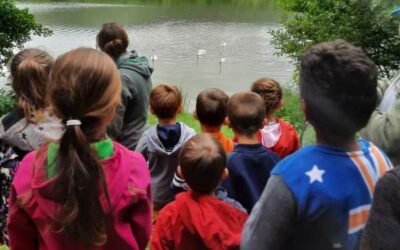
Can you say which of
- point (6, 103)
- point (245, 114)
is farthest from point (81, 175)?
point (6, 103)

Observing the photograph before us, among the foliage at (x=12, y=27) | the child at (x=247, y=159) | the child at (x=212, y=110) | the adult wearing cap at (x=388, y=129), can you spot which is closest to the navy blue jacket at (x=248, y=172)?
the child at (x=247, y=159)

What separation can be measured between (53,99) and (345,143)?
0.85 m

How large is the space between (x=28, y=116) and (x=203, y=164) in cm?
73

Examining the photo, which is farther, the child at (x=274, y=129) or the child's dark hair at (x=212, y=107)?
the child at (x=274, y=129)

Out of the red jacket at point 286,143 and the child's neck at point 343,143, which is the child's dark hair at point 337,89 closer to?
the child's neck at point 343,143

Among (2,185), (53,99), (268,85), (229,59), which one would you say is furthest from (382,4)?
(229,59)

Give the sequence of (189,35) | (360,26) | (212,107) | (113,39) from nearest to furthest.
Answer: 1. (212,107)
2. (113,39)
3. (360,26)
4. (189,35)

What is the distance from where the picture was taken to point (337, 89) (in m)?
1.64

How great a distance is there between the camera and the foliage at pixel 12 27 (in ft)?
27.6

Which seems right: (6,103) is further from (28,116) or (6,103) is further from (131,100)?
(28,116)

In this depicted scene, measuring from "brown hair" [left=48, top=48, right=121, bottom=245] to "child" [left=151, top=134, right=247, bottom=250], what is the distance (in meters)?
0.60

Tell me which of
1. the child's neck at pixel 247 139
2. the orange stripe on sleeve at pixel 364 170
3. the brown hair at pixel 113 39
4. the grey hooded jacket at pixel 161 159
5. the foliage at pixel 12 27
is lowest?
the foliage at pixel 12 27

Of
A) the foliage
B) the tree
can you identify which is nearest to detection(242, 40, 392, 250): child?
the tree

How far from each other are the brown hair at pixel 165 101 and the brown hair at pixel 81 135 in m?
1.43
